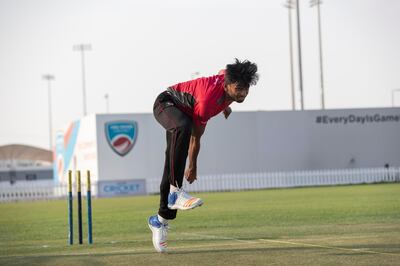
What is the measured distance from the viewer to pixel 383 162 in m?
48.6

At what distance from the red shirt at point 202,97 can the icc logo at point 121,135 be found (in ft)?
117

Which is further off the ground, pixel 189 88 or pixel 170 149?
pixel 189 88

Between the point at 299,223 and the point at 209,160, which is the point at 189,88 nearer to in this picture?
the point at 299,223

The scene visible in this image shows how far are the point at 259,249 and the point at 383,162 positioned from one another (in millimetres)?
41045

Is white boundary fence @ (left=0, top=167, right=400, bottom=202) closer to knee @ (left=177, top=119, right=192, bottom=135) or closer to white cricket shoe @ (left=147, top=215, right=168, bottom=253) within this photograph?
white cricket shoe @ (left=147, top=215, right=168, bottom=253)

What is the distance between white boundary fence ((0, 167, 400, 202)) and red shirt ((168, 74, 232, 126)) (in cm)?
3294

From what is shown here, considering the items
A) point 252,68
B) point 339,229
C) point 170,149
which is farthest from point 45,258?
point 339,229

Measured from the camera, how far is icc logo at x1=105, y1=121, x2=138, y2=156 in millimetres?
44062

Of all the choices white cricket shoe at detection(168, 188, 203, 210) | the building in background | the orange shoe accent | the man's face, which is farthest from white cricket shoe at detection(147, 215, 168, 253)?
the building in background

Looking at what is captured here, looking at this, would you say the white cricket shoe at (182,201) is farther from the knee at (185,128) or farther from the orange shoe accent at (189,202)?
the knee at (185,128)

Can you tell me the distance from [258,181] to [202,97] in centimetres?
3623

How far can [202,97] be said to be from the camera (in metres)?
8.36

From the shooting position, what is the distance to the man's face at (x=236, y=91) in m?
8.37

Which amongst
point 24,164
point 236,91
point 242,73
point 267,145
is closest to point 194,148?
point 236,91
